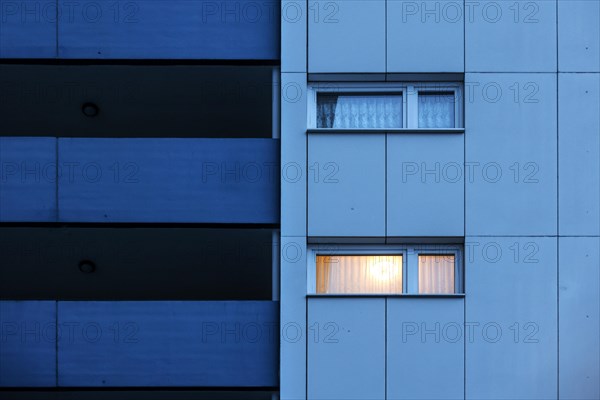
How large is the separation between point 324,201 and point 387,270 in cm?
116

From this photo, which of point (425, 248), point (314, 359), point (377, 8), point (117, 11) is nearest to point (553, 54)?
point (377, 8)

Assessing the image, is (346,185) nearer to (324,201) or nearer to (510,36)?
(324,201)

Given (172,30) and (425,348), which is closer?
(425,348)

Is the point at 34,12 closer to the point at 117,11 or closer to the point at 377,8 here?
the point at 117,11

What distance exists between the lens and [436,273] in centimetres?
810

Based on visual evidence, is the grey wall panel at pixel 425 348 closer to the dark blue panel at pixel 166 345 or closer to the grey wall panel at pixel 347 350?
the grey wall panel at pixel 347 350

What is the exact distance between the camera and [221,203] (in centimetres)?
805

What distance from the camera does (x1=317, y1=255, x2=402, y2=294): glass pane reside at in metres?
8.12

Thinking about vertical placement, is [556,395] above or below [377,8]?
below

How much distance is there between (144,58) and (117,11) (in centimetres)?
65

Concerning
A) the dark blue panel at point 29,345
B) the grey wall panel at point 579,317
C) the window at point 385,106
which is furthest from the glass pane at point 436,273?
the dark blue panel at point 29,345

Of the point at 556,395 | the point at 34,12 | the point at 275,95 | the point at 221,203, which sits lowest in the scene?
the point at 556,395

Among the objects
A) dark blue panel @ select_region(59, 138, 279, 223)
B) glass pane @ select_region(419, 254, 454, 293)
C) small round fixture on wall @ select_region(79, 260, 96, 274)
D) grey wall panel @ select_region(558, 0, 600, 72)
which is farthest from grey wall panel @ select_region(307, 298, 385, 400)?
grey wall panel @ select_region(558, 0, 600, 72)

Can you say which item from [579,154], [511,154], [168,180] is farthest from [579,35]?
[168,180]
